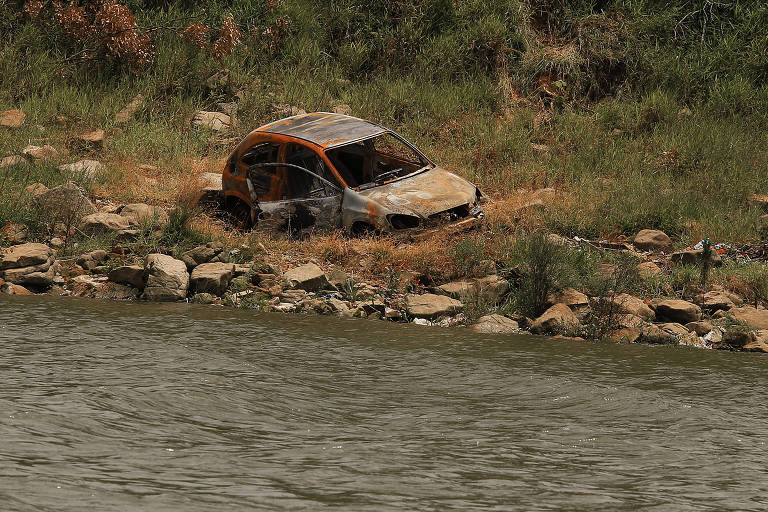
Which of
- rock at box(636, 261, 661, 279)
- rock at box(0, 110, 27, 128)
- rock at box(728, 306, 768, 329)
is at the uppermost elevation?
rock at box(0, 110, 27, 128)

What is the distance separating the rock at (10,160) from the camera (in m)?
13.0

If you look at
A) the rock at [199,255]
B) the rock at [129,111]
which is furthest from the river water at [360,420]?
the rock at [129,111]

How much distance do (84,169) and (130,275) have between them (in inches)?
146

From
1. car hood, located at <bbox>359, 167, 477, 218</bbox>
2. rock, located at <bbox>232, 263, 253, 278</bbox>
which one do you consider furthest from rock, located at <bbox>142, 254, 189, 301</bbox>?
car hood, located at <bbox>359, 167, 477, 218</bbox>

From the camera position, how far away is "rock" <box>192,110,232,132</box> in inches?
617

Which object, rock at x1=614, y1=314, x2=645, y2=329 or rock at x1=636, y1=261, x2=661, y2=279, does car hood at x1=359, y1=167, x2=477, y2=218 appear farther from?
rock at x1=614, y1=314, x2=645, y2=329

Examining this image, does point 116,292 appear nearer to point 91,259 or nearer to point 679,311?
point 91,259

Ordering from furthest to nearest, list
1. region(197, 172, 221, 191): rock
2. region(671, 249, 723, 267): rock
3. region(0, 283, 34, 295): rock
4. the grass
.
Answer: region(197, 172, 221, 191): rock < the grass < region(671, 249, 723, 267): rock < region(0, 283, 34, 295): rock

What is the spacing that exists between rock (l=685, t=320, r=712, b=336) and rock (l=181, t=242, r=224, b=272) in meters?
5.05

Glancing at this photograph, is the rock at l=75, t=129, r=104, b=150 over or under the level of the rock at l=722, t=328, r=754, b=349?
over

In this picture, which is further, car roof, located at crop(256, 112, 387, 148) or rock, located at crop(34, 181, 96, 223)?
car roof, located at crop(256, 112, 387, 148)

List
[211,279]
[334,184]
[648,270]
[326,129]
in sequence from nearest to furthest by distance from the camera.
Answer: [211,279], [648,270], [334,184], [326,129]

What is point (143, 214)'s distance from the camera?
11.6m

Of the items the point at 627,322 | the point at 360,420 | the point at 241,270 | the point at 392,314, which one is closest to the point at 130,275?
the point at 241,270
